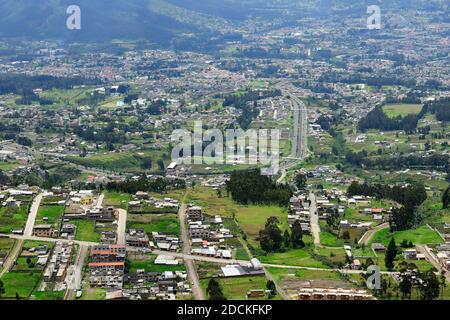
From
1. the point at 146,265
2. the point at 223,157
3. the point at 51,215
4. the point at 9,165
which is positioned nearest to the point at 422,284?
the point at 146,265

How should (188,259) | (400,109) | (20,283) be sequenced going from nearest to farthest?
1. (20,283)
2. (188,259)
3. (400,109)

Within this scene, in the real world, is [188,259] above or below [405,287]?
below

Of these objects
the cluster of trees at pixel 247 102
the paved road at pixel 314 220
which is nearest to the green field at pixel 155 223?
the paved road at pixel 314 220

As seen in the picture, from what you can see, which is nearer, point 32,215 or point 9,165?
point 32,215

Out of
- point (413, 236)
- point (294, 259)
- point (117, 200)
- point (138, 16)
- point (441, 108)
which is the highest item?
A: point (138, 16)

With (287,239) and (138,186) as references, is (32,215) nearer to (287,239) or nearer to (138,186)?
(138,186)

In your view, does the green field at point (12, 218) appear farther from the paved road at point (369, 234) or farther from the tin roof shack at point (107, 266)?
the paved road at point (369, 234)
